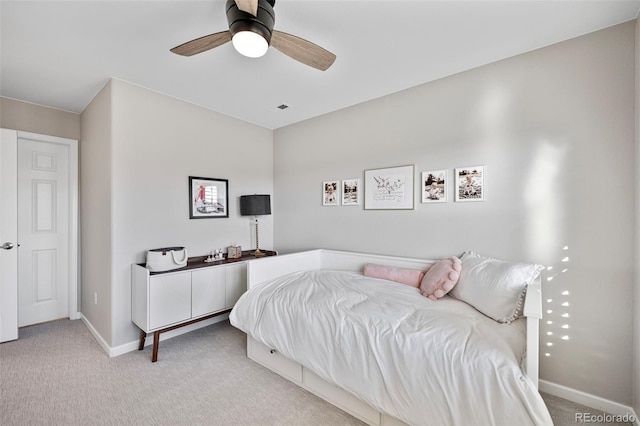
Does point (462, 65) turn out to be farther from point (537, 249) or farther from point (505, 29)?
point (537, 249)

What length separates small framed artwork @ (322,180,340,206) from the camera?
3344 millimetres

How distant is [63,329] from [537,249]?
473 cm

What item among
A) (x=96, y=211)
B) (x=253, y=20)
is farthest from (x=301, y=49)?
(x=96, y=211)

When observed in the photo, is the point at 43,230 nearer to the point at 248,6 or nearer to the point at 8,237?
the point at 8,237

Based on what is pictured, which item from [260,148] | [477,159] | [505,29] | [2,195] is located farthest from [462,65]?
[2,195]

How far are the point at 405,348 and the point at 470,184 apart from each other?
159 centimetres

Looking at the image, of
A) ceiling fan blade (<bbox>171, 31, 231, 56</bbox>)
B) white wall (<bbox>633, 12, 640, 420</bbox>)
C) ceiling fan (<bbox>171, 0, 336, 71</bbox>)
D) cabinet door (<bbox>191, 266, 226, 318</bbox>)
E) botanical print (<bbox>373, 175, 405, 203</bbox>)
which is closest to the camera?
ceiling fan (<bbox>171, 0, 336, 71</bbox>)

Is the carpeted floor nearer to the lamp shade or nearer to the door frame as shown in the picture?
the door frame

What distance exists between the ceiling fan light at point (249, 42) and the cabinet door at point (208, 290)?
6.72ft

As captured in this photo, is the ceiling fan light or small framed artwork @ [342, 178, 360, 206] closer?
the ceiling fan light

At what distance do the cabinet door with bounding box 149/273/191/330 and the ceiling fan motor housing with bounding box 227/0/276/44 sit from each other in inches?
81.7

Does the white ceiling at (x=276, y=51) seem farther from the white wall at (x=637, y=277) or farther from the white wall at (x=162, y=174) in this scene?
the white wall at (x=637, y=277)

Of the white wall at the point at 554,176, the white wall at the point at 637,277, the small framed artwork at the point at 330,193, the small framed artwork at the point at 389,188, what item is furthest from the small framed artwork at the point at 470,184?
the small framed artwork at the point at 330,193

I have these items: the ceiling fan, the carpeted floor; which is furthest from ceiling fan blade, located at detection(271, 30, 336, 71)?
the carpeted floor
